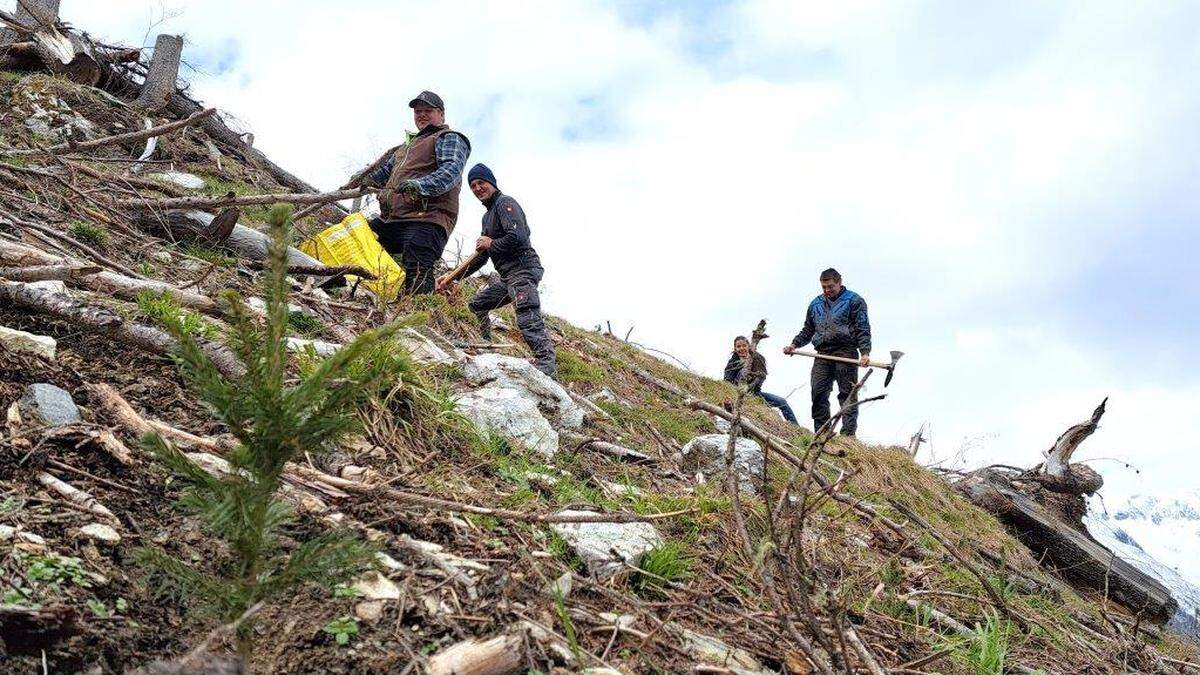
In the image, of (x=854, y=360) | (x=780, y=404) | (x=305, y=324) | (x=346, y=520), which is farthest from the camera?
(x=780, y=404)

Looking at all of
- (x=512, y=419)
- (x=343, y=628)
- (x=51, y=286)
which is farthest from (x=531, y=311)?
(x=343, y=628)

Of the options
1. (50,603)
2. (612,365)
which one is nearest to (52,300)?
(50,603)

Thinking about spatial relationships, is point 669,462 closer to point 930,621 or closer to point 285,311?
point 930,621

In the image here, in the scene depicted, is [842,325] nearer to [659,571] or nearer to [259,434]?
[659,571]

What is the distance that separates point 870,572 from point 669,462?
1.70m

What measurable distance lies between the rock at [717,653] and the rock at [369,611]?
853 millimetres

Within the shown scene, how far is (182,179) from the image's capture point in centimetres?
902

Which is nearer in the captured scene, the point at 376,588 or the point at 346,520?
the point at 376,588

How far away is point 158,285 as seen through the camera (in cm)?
424

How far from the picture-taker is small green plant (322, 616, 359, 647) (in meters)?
1.96

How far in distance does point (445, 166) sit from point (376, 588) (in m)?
4.73

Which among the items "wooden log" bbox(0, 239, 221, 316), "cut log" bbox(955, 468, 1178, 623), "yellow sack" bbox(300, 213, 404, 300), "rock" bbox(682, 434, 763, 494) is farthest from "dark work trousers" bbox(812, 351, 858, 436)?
"wooden log" bbox(0, 239, 221, 316)

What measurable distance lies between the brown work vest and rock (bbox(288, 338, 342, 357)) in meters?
2.19

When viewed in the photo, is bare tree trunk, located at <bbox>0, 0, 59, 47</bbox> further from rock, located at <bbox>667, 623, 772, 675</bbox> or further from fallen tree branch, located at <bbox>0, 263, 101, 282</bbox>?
rock, located at <bbox>667, 623, 772, 675</bbox>
